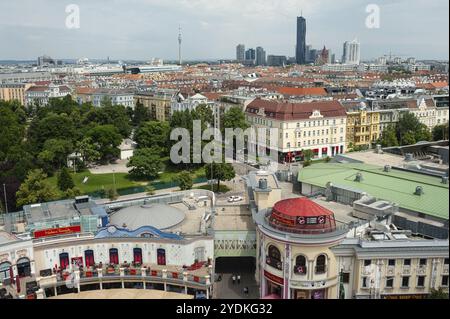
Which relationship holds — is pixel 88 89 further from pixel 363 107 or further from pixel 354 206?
pixel 354 206

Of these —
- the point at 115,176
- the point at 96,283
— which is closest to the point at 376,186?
the point at 96,283

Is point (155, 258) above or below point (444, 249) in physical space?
below

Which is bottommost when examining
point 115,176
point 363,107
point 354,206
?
point 115,176

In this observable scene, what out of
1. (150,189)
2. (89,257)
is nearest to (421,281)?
(89,257)

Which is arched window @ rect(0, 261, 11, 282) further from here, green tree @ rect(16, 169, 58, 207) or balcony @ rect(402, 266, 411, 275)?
balcony @ rect(402, 266, 411, 275)

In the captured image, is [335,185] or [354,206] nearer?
[354,206]

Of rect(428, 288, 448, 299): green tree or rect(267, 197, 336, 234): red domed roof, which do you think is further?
rect(267, 197, 336, 234): red domed roof

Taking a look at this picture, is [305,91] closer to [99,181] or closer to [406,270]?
[99,181]

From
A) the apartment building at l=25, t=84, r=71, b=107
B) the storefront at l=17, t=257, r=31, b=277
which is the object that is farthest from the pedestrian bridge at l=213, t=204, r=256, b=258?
the apartment building at l=25, t=84, r=71, b=107
